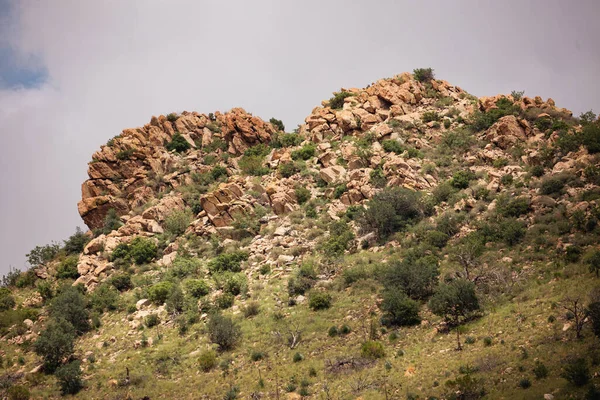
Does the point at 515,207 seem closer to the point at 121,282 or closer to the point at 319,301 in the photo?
the point at 319,301

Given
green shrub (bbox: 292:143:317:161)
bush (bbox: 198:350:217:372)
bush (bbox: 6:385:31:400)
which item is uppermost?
green shrub (bbox: 292:143:317:161)

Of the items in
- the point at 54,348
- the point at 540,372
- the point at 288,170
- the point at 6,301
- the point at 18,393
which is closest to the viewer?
the point at 540,372

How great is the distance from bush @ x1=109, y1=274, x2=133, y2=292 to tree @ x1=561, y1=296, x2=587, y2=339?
1208 inches

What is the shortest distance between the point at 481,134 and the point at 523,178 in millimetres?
11110

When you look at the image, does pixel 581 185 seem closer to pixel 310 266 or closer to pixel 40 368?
pixel 310 266

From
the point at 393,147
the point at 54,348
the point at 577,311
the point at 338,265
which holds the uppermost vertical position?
the point at 393,147

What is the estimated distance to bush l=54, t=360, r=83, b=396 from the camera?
80.1 feet

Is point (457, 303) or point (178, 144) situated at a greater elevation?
point (178, 144)

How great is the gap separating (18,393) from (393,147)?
3549 centimetres

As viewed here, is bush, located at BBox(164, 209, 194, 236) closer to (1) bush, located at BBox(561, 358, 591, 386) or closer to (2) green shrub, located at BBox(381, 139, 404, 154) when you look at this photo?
(2) green shrub, located at BBox(381, 139, 404, 154)

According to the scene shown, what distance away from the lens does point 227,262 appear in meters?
35.2

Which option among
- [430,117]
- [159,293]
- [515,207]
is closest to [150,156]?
[159,293]

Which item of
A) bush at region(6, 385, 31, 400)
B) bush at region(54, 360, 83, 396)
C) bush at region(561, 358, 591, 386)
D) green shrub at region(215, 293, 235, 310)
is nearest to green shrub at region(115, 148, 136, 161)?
green shrub at region(215, 293, 235, 310)

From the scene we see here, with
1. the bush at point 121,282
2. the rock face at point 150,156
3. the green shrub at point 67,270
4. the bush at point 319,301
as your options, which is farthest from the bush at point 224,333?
the rock face at point 150,156
